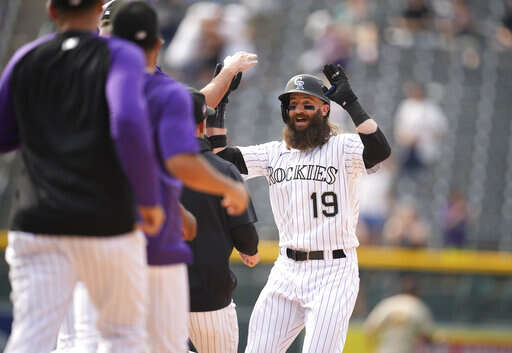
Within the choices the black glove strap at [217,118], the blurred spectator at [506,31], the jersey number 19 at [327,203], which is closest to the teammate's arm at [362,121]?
the jersey number 19 at [327,203]

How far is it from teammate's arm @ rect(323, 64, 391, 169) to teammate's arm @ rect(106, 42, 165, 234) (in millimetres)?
2196

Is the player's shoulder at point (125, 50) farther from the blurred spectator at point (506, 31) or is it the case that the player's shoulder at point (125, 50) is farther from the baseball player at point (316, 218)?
the blurred spectator at point (506, 31)

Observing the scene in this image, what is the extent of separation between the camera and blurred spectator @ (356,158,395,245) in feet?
39.7

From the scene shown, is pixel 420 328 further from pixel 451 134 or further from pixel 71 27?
pixel 71 27

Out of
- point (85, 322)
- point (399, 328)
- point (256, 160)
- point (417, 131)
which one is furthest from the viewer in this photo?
point (417, 131)

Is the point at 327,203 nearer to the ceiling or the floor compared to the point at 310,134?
nearer to the floor

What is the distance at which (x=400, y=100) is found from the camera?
14164 mm

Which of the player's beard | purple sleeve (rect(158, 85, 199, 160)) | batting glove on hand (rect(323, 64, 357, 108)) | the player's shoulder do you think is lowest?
the player's beard

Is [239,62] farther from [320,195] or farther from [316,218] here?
[316,218]

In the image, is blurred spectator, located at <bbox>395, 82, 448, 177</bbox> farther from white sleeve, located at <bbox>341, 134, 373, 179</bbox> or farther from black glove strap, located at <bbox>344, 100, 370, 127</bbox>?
black glove strap, located at <bbox>344, 100, 370, 127</bbox>

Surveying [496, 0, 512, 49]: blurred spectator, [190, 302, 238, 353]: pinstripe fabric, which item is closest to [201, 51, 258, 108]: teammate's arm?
[190, 302, 238, 353]: pinstripe fabric

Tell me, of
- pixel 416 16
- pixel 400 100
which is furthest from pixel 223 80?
pixel 416 16

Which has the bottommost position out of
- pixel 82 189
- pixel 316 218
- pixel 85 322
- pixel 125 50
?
pixel 85 322

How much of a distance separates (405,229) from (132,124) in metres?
8.68
